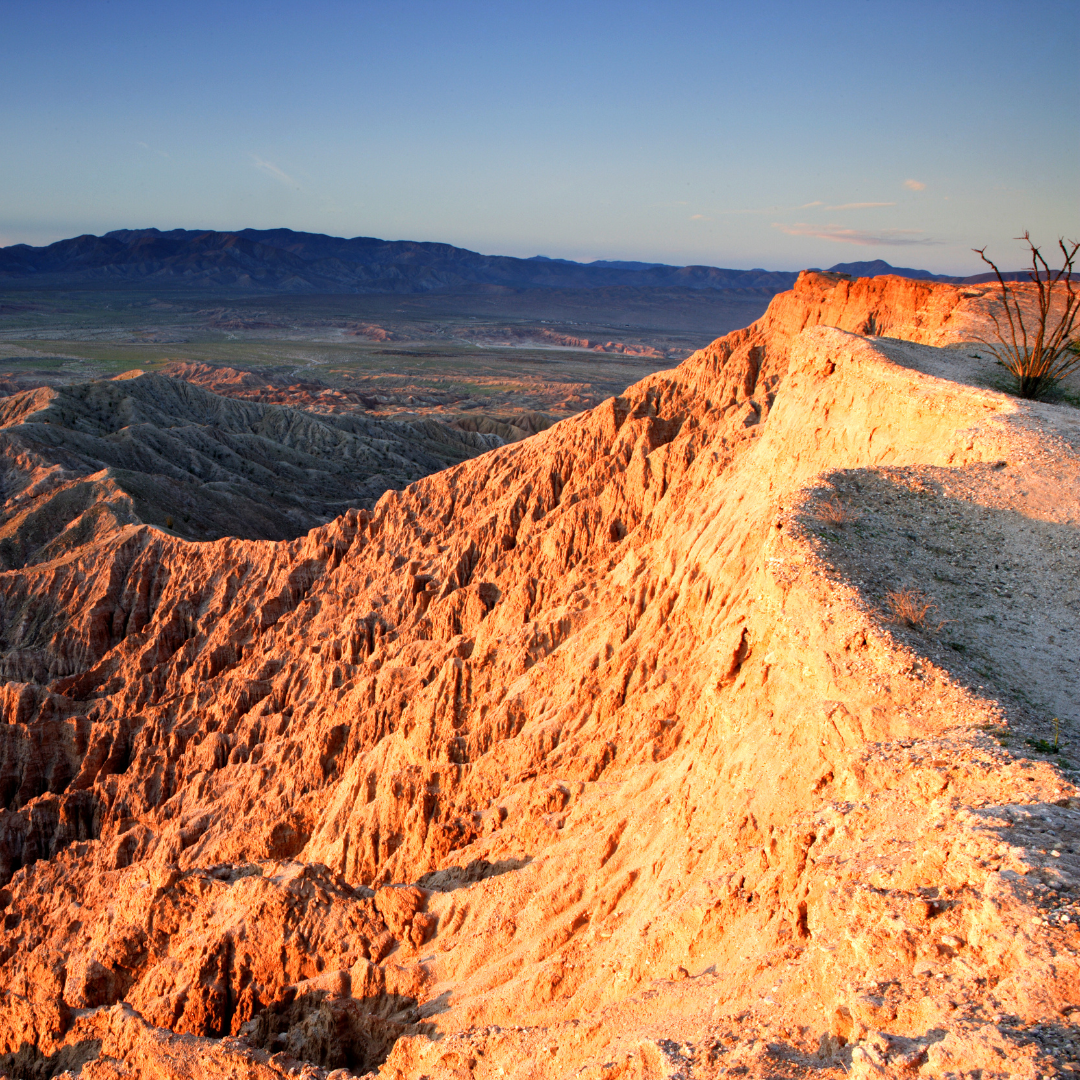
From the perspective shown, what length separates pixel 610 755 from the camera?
47.7 feet

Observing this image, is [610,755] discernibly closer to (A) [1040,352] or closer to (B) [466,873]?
(B) [466,873]

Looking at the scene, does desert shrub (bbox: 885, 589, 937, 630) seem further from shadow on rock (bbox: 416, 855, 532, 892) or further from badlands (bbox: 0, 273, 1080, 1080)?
shadow on rock (bbox: 416, 855, 532, 892)

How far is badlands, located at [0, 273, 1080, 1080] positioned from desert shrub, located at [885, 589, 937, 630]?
51 millimetres

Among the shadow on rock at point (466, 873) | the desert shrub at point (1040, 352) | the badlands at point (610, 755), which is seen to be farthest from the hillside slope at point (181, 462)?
the desert shrub at point (1040, 352)

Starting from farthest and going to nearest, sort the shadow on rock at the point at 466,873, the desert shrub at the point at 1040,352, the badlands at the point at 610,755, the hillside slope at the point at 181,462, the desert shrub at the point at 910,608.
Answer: the hillside slope at the point at 181,462 < the desert shrub at the point at 1040,352 < the shadow on rock at the point at 466,873 < the desert shrub at the point at 910,608 < the badlands at the point at 610,755

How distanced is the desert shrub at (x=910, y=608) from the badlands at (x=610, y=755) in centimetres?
5

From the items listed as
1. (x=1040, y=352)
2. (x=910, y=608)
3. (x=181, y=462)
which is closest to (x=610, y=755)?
(x=910, y=608)

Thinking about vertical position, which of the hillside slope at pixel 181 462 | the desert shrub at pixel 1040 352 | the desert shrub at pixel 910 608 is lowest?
the hillside slope at pixel 181 462

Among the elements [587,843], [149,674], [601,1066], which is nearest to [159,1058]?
[587,843]

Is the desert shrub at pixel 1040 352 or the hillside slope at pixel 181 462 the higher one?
the desert shrub at pixel 1040 352

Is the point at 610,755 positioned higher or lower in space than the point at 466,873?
higher

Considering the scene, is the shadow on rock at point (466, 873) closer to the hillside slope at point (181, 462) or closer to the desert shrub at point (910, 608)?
the desert shrub at point (910, 608)

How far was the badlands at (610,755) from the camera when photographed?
6.77m

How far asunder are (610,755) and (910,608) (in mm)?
6512
